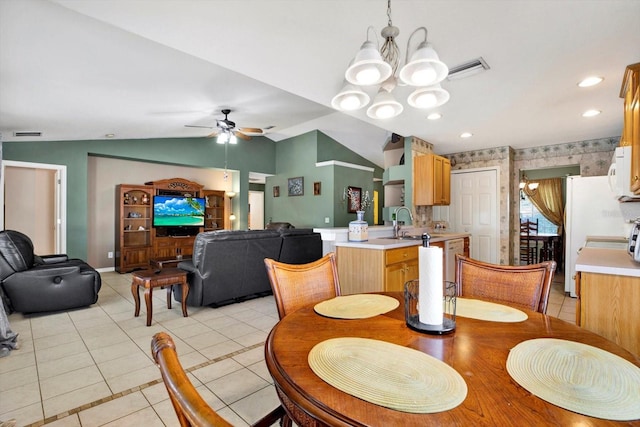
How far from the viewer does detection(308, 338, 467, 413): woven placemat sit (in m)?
0.63

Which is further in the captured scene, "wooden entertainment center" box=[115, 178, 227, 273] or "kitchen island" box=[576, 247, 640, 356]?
"wooden entertainment center" box=[115, 178, 227, 273]

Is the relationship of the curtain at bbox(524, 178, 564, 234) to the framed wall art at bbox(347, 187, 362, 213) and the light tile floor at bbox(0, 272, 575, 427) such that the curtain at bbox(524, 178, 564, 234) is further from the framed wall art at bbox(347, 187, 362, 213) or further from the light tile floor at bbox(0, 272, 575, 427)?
the light tile floor at bbox(0, 272, 575, 427)

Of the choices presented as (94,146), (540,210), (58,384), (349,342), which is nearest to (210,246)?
(58,384)

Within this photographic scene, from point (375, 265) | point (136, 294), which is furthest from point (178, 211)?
point (375, 265)

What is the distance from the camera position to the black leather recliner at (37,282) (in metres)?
3.17

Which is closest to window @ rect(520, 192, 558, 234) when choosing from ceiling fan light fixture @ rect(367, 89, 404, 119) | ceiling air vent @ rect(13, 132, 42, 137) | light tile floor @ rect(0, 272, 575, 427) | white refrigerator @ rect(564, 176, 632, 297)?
white refrigerator @ rect(564, 176, 632, 297)

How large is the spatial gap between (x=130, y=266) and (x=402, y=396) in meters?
6.62

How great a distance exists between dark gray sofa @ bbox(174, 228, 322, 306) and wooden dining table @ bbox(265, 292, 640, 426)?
2430 mm

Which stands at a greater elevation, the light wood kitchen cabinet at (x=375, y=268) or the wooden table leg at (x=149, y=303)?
the light wood kitchen cabinet at (x=375, y=268)

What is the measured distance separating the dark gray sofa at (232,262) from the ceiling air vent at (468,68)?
2.71 m

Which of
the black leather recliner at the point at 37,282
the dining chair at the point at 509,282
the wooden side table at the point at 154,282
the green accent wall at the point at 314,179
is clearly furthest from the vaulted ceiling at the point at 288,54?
the green accent wall at the point at 314,179

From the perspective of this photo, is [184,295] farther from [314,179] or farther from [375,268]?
[314,179]

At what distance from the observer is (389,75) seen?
5.11 feet

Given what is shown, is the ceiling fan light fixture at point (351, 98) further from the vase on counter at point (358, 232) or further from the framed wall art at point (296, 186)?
the framed wall art at point (296, 186)
